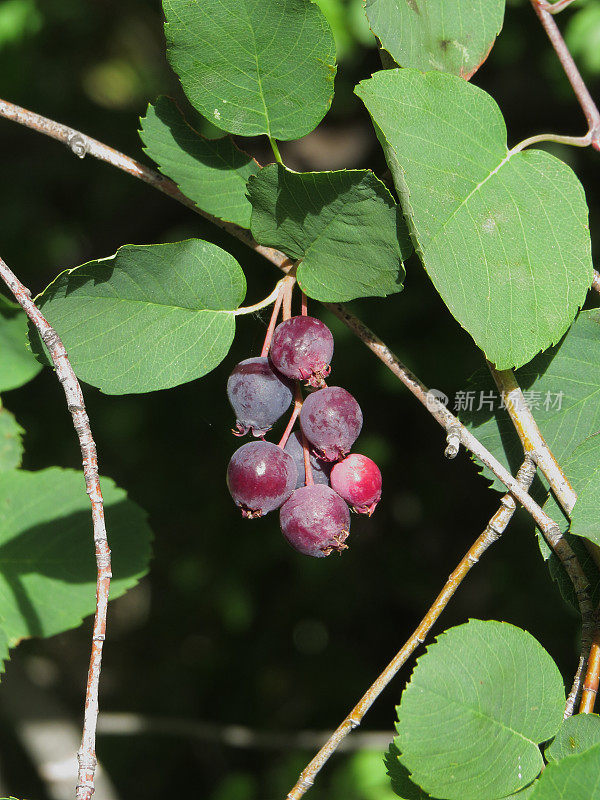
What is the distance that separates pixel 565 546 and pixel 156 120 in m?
0.68

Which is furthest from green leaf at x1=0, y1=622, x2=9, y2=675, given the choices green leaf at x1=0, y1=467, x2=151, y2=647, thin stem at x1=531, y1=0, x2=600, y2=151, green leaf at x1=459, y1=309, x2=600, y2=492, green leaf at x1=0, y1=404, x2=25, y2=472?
thin stem at x1=531, y1=0, x2=600, y2=151

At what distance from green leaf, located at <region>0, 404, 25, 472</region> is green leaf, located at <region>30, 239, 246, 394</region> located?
0.44 m

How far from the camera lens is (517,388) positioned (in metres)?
0.91

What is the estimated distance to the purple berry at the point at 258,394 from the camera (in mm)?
820

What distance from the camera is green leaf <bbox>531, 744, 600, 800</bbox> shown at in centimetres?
67

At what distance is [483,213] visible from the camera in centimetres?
82

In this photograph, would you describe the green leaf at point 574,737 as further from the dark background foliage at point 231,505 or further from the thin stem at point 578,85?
the dark background foliage at point 231,505

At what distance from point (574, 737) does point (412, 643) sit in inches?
7.6

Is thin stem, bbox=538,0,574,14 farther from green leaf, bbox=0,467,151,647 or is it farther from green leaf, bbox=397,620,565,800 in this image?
green leaf, bbox=0,467,151,647

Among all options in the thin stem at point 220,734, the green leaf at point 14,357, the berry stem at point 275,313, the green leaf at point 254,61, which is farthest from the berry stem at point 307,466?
the thin stem at point 220,734

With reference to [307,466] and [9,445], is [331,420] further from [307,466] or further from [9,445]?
[9,445]

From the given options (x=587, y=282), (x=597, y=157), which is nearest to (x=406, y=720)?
(x=587, y=282)

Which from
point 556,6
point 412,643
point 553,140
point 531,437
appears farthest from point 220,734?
point 556,6

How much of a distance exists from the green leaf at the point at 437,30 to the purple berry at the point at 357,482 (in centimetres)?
45
